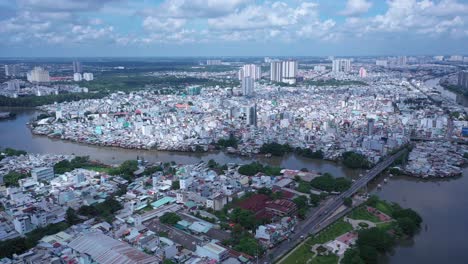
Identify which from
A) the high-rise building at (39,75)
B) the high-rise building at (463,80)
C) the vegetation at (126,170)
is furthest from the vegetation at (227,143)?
the high-rise building at (39,75)

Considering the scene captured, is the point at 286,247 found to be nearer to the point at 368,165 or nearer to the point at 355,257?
the point at 355,257

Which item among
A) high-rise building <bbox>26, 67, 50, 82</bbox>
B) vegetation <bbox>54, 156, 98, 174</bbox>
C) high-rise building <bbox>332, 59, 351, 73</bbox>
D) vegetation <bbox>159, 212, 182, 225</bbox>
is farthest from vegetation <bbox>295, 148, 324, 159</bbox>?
high-rise building <bbox>332, 59, 351, 73</bbox>

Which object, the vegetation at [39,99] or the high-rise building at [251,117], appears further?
the vegetation at [39,99]

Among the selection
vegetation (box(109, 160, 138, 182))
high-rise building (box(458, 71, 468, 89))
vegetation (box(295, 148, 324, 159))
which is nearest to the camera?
vegetation (box(109, 160, 138, 182))

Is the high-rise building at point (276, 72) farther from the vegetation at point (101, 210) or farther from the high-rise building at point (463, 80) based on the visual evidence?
the vegetation at point (101, 210)

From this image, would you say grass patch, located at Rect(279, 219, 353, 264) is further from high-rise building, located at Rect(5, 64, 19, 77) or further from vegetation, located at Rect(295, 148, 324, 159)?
high-rise building, located at Rect(5, 64, 19, 77)

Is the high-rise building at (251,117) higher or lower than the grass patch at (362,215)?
higher
